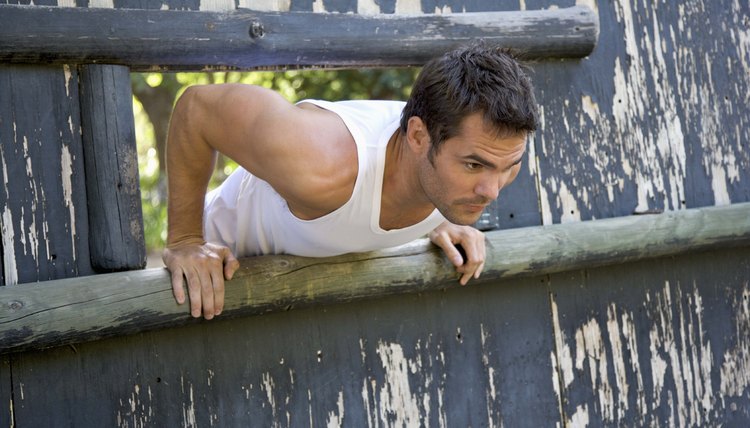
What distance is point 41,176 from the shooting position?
220 cm

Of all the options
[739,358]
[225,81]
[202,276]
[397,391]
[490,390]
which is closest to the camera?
[202,276]

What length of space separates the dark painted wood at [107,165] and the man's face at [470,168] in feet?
2.59

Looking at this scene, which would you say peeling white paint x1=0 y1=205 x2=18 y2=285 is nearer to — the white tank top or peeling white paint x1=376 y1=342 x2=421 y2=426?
the white tank top

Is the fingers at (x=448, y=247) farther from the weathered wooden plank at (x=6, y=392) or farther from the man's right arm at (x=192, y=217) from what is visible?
the weathered wooden plank at (x=6, y=392)

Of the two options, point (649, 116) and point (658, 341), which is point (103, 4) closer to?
point (649, 116)

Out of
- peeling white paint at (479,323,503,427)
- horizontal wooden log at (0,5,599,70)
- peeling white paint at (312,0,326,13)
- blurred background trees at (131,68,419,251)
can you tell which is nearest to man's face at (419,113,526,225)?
horizontal wooden log at (0,5,599,70)

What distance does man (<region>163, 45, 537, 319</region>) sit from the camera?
86.7 inches

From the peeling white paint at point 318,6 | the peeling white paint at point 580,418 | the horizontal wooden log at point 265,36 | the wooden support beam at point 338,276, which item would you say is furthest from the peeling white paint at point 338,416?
the peeling white paint at point 318,6

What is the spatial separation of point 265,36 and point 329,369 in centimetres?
99

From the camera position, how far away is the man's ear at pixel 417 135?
2.31m

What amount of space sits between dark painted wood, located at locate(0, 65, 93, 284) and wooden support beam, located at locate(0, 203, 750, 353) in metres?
0.17

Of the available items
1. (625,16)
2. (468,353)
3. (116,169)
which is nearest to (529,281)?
(468,353)

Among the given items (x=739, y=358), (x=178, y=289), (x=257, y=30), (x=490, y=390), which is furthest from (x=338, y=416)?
(x=739, y=358)

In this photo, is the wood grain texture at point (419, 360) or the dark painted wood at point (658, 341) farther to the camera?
the dark painted wood at point (658, 341)
